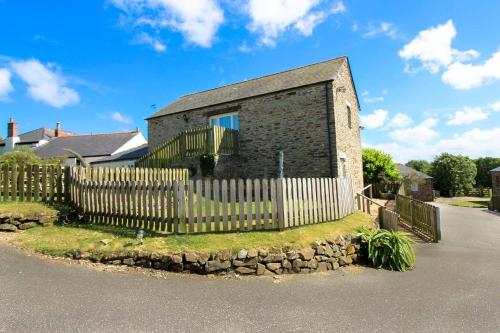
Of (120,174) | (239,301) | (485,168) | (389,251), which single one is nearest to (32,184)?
(120,174)

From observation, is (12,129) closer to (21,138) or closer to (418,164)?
(21,138)

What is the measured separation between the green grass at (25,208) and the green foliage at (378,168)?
1084 inches

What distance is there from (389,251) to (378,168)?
24265 mm

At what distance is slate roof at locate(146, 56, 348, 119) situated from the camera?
16.1m

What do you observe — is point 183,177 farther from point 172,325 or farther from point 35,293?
point 172,325

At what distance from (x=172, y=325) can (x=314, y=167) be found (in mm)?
11878

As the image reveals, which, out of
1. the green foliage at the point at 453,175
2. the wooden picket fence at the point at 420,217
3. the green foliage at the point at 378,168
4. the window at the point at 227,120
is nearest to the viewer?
the wooden picket fence at the point at 420,217

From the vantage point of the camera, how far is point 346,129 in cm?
1692

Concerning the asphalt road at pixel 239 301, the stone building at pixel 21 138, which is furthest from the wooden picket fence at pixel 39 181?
the stone building at pixel 21 138

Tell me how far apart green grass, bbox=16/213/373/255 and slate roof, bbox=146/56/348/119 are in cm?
1013

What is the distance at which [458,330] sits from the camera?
4.22 meters

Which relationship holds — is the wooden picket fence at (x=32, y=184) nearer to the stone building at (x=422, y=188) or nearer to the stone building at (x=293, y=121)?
the stone building at (x=293, y=121)

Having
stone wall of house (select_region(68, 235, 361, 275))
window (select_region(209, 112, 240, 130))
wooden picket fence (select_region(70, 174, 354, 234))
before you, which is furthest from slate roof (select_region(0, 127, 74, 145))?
stone wall of house (select_region(68, 235, 361, 275))

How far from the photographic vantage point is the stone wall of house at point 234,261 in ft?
20.0
